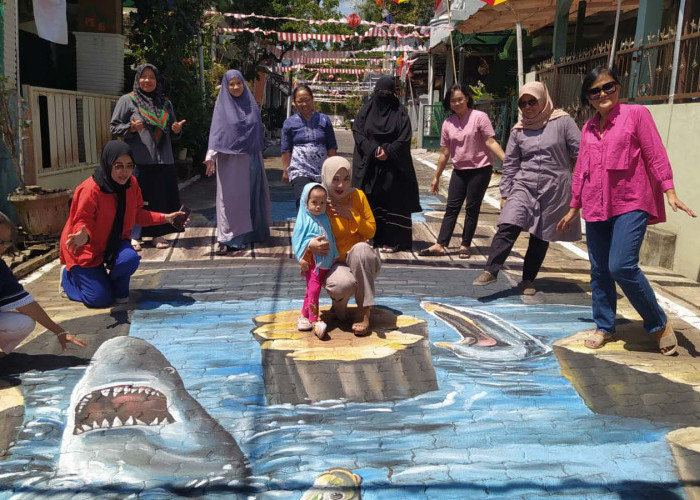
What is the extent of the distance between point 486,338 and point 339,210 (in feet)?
3.99

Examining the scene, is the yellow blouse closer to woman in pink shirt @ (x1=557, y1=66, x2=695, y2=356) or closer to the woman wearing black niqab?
woman in pink shirt @ (x1=557, y1=66, x2=695, y2=356)

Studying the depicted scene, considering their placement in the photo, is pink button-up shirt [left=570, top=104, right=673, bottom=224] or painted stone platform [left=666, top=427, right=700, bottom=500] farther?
pink button-up shirt [left=570, top=104, right=673, bottom=224]

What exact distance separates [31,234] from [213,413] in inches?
168

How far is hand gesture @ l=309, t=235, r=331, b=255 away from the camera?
161 inches

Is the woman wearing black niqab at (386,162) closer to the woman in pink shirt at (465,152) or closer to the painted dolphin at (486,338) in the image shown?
the woman in pink shirt at (465,152)

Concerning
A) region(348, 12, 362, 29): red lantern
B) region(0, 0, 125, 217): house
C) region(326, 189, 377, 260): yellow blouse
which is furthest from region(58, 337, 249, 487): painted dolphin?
region(348, 12, 362, 29): red lantern

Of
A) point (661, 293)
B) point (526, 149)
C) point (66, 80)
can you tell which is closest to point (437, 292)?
point (526, 149)

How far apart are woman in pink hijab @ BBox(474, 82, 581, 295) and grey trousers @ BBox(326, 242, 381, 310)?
55.1 inches

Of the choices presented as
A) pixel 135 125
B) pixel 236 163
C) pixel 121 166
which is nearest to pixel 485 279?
pixel 236 163

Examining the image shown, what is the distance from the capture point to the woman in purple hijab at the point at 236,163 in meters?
6.36

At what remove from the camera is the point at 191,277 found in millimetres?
5812

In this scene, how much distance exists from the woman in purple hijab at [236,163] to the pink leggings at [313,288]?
7.79ft

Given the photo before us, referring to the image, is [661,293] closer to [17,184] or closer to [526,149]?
[526,149]

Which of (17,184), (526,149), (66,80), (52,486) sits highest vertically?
(66,80)
